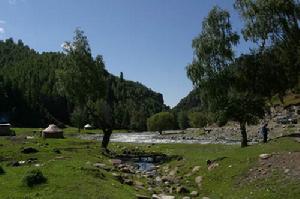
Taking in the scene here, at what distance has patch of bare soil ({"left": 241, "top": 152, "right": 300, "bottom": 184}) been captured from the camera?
3293 centimetres

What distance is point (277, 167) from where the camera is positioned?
3481 centimetres

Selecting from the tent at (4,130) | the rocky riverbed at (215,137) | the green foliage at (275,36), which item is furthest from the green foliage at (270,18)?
the tent at (4,130)

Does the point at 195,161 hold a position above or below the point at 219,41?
below

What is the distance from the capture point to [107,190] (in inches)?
1160

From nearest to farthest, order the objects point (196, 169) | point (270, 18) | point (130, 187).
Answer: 1. point (130, 187)
2. point (196, 169)
3. point (270, 18)

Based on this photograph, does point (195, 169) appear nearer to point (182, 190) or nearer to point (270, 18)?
point (182, 190)

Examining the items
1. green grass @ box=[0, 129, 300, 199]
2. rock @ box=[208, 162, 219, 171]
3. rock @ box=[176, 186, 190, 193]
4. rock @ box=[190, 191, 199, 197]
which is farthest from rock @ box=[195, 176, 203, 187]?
rock @ box=[190, 191, 199, 197]

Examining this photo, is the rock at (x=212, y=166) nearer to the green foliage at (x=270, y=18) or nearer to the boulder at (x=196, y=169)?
the boulder at (x=196, y=169)

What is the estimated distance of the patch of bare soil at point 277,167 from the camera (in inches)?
1297

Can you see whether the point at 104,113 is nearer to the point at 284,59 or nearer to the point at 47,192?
the point at 284,59

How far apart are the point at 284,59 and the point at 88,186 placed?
39.2 meters

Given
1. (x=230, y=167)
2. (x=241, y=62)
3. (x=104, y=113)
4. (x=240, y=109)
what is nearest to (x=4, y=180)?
(x=230, y=167)

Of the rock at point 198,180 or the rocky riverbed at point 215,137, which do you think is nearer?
the rock at point 198,180

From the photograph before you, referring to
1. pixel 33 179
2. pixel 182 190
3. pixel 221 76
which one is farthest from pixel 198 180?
pixel 221 76
